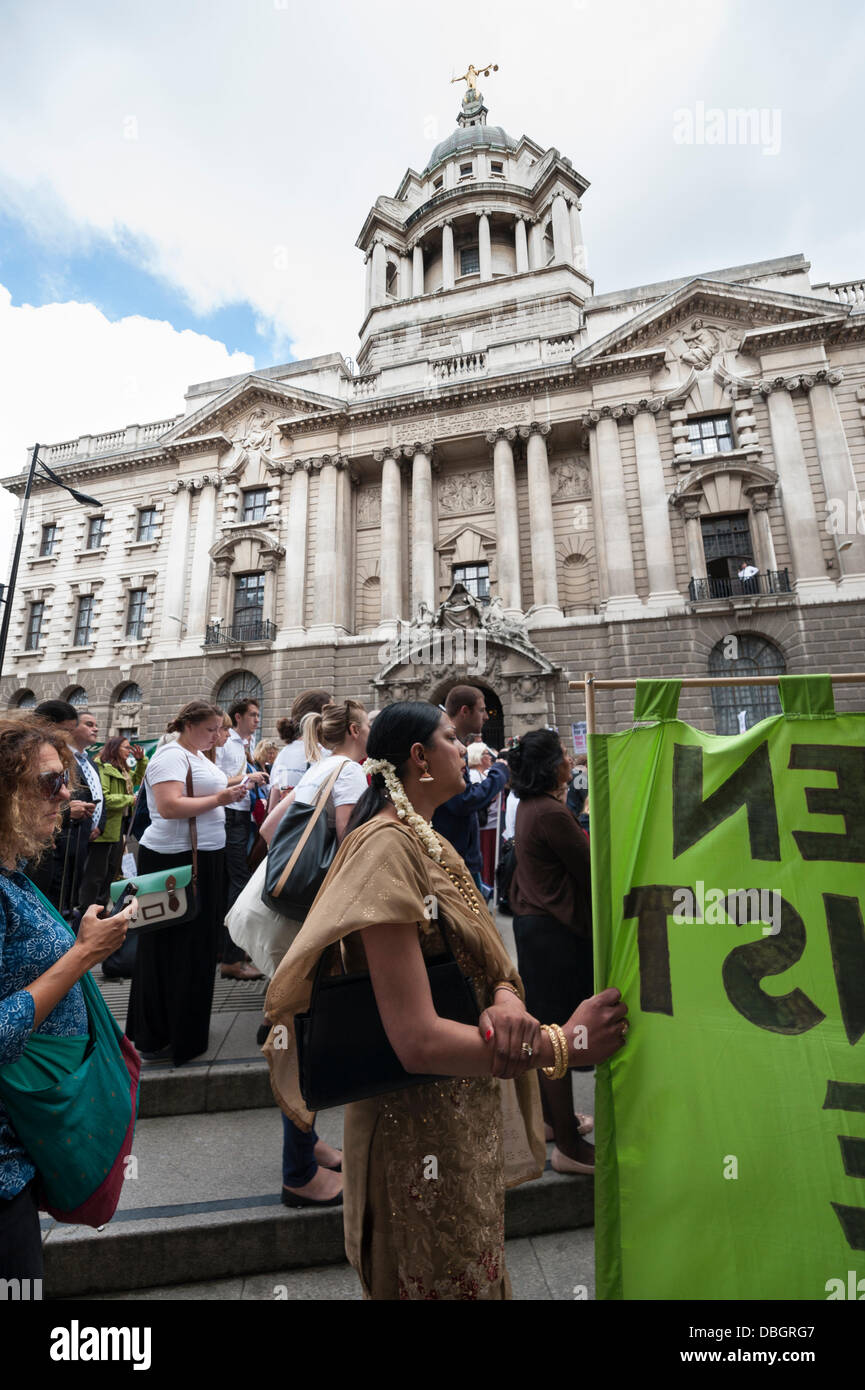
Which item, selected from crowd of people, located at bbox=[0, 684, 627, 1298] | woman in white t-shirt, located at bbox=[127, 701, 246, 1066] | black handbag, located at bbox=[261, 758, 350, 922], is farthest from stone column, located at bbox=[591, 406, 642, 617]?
crowd of people, located at bbox=[0, 684, 627, 1298]

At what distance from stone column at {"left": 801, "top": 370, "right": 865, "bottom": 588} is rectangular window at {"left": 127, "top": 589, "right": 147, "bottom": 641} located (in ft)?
76.4

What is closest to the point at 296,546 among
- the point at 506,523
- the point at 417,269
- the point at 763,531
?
the point at 506,523

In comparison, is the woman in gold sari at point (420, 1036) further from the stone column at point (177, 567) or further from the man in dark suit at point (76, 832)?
the stone column at point (177, 567)

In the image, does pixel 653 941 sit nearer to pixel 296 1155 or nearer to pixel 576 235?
pixel 296 1155

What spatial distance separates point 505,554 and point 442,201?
22913 millimetres

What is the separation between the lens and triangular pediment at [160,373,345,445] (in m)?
22.4

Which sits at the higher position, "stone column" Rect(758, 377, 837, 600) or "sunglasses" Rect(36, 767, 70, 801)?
"stone column" Rect(758, 377, 837, 600)

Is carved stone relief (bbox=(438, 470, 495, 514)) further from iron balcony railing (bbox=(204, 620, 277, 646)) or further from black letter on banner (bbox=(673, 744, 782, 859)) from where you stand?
black letter on banner (bbox=(673, 744, 782, 859))

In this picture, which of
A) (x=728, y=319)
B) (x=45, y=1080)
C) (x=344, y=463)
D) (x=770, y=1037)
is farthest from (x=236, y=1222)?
(x=728, y=319)

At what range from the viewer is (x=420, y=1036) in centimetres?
150

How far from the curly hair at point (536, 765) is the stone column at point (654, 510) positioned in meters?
15.9

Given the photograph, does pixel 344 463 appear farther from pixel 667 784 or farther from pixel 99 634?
pixel 667 784

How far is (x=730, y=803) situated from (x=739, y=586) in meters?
17.9
